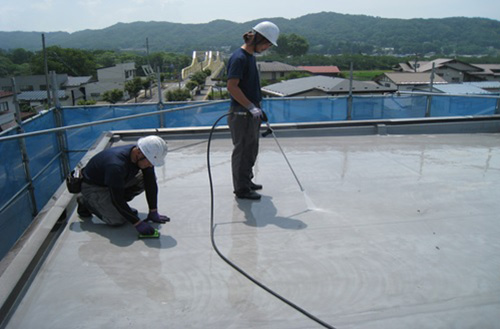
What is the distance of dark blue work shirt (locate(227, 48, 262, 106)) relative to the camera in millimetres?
3090

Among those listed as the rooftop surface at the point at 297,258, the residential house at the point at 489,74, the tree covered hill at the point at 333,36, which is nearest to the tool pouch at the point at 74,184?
the rooftop surface at the point at 297,258

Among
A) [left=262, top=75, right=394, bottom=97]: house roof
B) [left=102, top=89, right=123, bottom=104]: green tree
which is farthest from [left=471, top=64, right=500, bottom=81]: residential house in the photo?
A: [left=102, top=89, right=123, bottom=104]: green tree

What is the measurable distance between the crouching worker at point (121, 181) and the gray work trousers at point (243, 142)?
2.45 ft

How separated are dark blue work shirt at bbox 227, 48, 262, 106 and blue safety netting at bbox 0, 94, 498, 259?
2.64m

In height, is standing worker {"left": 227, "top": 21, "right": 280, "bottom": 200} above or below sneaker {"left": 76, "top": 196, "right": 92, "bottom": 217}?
above

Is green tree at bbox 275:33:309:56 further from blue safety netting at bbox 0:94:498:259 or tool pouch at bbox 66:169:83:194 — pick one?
tool pouch at bbox 66:169:83:194

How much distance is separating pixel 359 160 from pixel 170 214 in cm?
243

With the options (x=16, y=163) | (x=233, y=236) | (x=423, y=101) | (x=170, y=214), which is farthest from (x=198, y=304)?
(x=423, y=101)

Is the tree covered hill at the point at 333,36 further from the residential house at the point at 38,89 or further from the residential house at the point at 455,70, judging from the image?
the residential house at the point at 38,89

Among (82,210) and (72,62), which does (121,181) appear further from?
(72,62)

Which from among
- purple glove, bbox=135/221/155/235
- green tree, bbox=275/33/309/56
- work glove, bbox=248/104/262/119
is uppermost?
green tree, bbox=275/33/309/56

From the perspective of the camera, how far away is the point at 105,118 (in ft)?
23.0

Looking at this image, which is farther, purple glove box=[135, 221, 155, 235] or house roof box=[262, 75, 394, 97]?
house roof box=[262, 75, 394, 97]

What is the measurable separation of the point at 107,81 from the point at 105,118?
2707 centimetres
